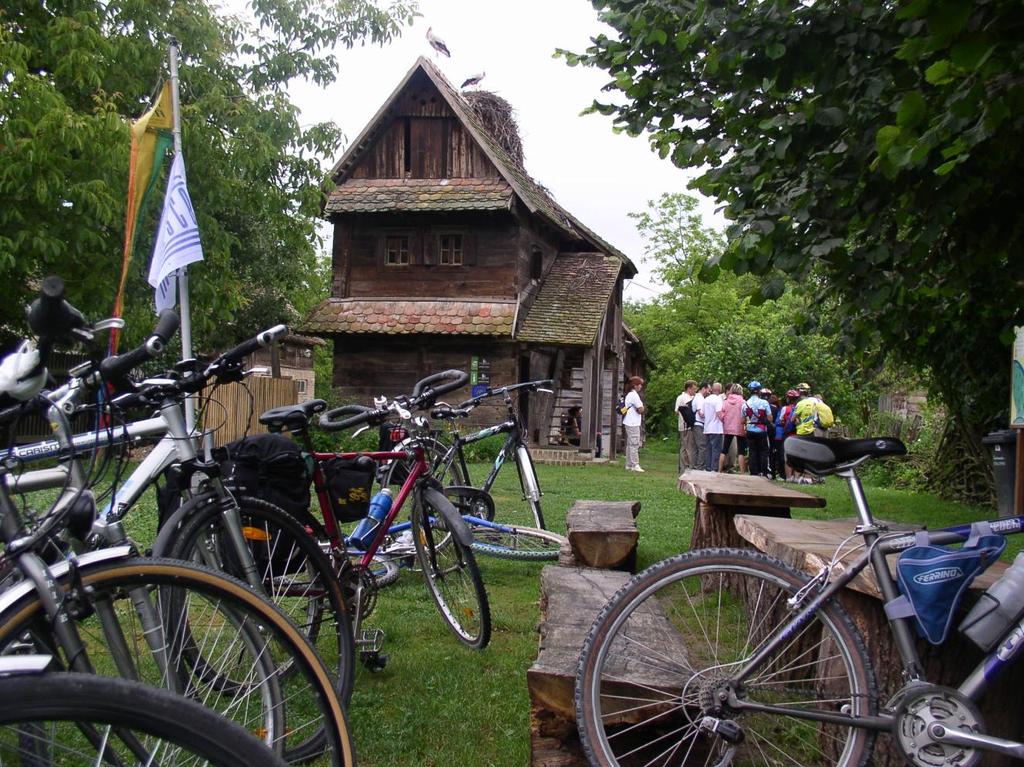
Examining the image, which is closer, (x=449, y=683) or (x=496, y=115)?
(x=449, y=683)

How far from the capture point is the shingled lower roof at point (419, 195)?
20812 mm

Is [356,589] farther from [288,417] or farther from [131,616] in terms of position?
[131,616]

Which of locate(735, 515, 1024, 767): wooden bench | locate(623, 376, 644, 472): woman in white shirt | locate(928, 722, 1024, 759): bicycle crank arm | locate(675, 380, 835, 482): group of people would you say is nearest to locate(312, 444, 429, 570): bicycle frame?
locate(735, 515, 1024, 767): wooden bench

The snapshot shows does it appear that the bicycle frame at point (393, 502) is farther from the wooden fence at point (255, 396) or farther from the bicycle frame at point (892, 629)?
the wooden fence at point (255, 396)

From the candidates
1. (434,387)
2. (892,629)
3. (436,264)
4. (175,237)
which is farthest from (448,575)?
(436,264)

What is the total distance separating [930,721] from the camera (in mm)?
2383

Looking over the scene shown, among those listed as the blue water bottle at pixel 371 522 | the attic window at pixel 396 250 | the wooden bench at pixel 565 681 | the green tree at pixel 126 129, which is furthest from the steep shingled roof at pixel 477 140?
the wooden bench at pixel 565 681

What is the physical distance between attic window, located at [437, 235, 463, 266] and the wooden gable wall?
1.47m

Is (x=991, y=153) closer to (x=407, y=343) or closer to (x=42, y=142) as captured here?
(x=42, y=142)

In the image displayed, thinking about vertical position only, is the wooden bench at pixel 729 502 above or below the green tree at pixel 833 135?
below

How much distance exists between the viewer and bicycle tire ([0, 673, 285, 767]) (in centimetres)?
117

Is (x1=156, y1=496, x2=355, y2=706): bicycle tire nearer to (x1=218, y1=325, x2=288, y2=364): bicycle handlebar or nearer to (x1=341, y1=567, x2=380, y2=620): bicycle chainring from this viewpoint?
(x1=341, y1=567, x2=380, y2=620): bicycle chainring

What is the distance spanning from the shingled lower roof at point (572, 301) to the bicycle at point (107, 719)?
1970 centimetres

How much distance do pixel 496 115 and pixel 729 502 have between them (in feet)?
66.1
